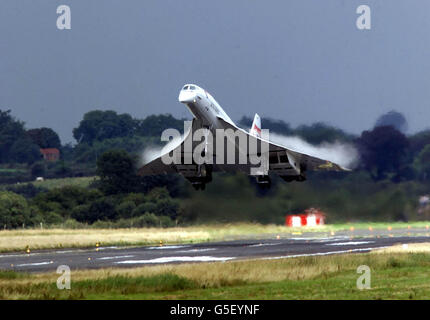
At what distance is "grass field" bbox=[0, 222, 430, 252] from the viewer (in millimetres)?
47906

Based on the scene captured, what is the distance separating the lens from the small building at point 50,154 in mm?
146000

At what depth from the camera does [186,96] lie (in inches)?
1489

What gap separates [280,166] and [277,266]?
14.8 m

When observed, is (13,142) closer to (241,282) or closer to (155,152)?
(155,152)

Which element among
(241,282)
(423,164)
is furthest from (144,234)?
(241,282)

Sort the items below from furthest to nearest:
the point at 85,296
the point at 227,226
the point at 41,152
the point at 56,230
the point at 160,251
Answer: the point at 41,152, the point at 56,230, the point at 227,226, the point at 160,251, the point at 85,296

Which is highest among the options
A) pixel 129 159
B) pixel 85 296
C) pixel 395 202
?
pixel 129 159

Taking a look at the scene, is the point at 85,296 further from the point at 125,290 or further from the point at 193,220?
the point at 193,220

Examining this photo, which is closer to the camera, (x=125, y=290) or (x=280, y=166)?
(x=125, y=290)

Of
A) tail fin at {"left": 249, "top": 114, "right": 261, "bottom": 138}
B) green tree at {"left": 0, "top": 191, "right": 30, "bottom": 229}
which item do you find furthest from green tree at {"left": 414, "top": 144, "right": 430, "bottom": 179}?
green tree at {"left": 0, "top": 191, "right": 30, "bottom": 229}

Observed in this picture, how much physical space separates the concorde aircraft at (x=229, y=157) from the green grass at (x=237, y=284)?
1293 cm

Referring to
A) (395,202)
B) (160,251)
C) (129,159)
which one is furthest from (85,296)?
(129,159)

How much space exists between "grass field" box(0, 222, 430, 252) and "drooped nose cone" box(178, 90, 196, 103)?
1203cm

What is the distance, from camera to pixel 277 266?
31.4 m
